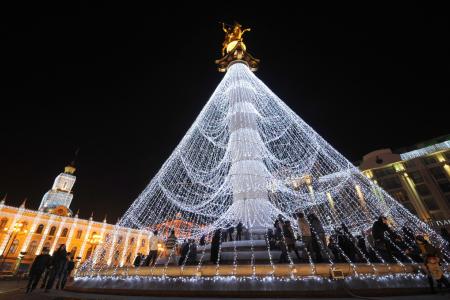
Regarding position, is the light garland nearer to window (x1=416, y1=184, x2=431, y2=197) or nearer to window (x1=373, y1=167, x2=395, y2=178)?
window (x1=416, y1=184, x2=431, y2=197)

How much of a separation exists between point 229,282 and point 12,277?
1915 cm

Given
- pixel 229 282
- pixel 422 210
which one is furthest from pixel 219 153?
pixel 422 210

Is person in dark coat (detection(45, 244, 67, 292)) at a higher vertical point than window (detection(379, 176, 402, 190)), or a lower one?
lower

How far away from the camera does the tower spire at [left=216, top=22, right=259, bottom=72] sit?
19.2 meters

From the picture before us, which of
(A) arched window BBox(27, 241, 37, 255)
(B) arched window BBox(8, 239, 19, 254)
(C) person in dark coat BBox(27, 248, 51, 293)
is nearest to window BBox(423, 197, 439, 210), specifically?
(C) person in dark coat BBox(27, 248, 51, 293)

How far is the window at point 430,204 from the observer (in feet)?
103

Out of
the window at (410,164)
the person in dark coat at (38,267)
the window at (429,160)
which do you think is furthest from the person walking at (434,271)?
the window at (429,160)

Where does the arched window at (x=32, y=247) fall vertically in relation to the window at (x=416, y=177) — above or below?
below

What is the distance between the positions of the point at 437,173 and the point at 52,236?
58.7m

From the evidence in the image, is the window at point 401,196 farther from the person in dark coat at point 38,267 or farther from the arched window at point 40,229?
the arched window at point 40,229

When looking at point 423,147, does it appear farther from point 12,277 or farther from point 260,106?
point 12,277

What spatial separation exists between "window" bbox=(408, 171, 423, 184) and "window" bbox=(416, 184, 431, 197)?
2.57 feet

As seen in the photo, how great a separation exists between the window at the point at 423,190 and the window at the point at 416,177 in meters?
0.78

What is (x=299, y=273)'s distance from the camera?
5.76m
